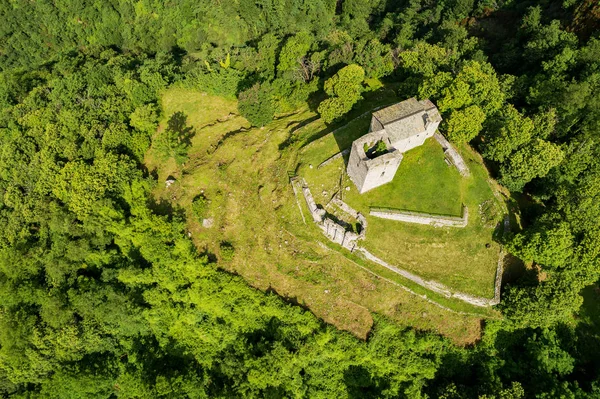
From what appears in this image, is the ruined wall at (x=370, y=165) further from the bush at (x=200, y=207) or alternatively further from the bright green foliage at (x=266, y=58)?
the bright green foliage at (x=266, y=58)

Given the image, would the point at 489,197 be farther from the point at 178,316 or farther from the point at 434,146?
the point at 178,316

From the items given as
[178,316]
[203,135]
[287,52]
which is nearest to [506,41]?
[287,52]

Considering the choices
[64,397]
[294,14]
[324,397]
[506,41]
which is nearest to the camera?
[324,397]

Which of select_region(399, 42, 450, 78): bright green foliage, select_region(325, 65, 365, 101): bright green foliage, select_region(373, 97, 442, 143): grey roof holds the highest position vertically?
select_region(399, 42, 450, 78): bright green foliage

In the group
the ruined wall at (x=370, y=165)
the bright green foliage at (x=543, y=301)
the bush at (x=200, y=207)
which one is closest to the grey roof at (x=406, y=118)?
the ruined wall at (x=370, y=165)

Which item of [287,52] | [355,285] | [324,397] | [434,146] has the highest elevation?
[287,52]

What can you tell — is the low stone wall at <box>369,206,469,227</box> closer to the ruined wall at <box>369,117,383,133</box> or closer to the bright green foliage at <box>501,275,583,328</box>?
the bright green foliage at <box>501,275,583,328</box>

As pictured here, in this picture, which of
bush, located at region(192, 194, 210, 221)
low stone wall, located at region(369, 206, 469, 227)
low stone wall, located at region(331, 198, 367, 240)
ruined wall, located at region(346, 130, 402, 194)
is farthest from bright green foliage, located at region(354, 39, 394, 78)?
bush, located at region(192, 194, 210, 221)
